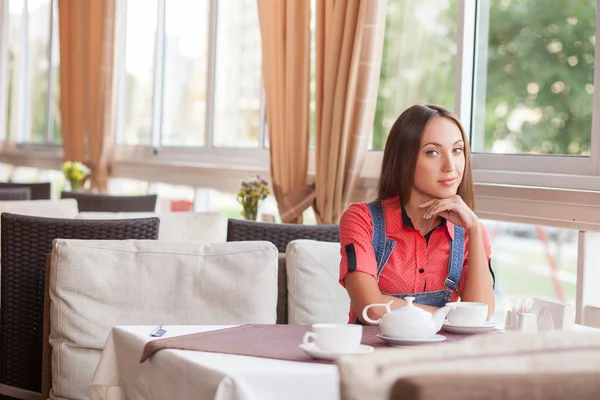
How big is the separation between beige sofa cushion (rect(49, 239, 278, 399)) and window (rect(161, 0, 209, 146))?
4008mm

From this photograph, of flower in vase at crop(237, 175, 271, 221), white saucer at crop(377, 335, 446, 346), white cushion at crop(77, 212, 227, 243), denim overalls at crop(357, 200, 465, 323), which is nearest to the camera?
white saucer at crop(377, 335, 446, 346)

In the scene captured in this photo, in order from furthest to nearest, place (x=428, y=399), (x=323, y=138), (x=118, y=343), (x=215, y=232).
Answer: (x=323, y=138) < (x=215, y=232) < (x=118, y=343) < (x=428, y=399)

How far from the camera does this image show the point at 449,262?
2.65 metres

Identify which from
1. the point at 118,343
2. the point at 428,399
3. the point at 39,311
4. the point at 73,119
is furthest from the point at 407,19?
the point at 73,119

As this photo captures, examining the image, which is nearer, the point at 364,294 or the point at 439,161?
the point at 364,294

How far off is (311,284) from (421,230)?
63 centimetres

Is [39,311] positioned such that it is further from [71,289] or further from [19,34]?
[19,34]

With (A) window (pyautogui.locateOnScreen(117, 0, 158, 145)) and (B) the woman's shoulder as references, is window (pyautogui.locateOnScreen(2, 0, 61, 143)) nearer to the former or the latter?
(A) window (pyautogui.locateOnScreen(117, 0, 158, 145))

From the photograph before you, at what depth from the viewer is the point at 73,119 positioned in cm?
830

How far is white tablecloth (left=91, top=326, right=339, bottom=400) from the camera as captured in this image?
1778 millimetres

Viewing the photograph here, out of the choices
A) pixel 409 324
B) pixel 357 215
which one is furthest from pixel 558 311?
pixel 357 215

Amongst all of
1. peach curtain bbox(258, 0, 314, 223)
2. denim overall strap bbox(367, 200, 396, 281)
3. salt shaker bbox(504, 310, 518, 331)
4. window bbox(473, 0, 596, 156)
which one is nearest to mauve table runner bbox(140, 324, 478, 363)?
salt shaker bbox(504, 310, 518, 331)

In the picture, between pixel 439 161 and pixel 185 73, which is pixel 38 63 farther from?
pixel 439 161

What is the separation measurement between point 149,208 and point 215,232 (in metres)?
1.25
